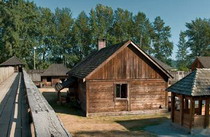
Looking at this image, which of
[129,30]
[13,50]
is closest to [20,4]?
[13,50]

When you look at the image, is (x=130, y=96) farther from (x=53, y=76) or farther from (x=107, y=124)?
(x=53, y=76)

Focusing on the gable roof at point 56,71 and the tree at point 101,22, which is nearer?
the gable roof at point 56,71

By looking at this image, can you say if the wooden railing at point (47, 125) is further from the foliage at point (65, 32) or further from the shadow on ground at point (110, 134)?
the foliage at point (65, 32)

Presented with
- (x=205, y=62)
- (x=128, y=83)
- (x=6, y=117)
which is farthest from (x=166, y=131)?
(x=205, y=62)

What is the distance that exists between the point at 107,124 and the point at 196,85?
6551mm

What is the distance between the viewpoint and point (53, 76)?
41.1m

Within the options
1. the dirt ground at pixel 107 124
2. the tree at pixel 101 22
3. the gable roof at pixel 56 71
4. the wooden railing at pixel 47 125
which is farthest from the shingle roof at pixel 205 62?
the wooden railing at pixel 47 125

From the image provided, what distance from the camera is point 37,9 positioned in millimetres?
65312

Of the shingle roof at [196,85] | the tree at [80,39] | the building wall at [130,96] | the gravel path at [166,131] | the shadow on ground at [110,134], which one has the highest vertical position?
the tree at [80,39]

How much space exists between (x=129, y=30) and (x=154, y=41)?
1170cm

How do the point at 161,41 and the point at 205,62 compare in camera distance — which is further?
the point at 161,41

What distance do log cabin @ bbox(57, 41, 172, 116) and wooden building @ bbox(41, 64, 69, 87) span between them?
20.4m

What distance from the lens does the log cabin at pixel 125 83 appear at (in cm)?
1927

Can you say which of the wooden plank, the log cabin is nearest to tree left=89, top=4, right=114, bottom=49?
the log cabin
